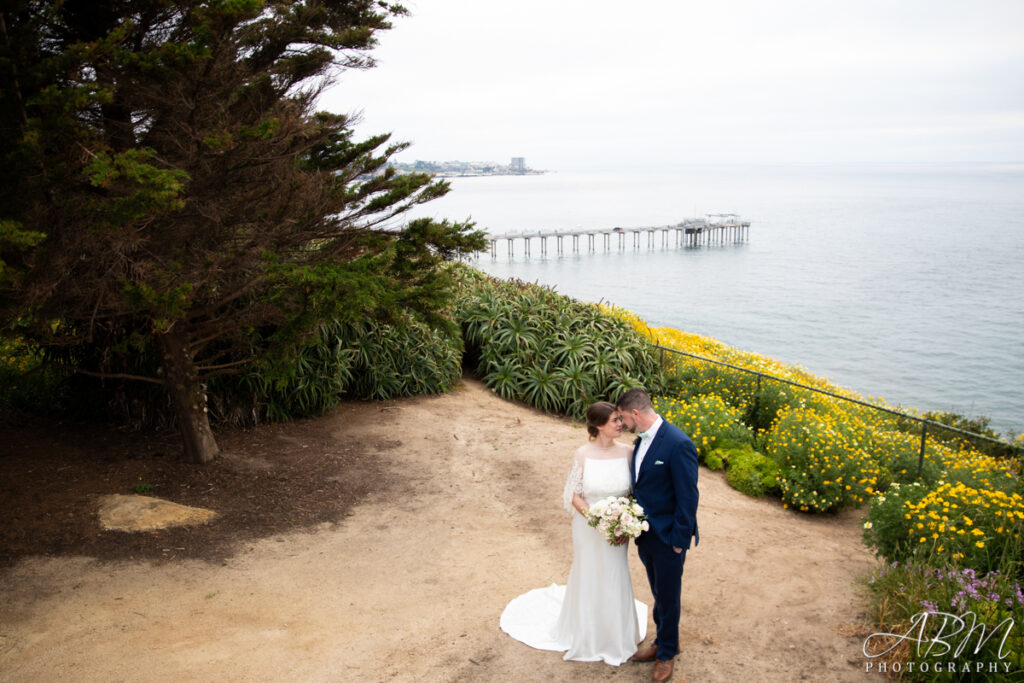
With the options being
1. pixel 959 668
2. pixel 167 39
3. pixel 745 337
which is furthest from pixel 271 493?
pixel 745 337

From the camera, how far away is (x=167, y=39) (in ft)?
24.4

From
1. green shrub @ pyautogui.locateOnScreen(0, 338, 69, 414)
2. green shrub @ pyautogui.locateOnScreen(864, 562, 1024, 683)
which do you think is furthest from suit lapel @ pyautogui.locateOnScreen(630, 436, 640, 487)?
green shrub @ pyautogui.locateOnScreen(0, 338, 69, 414)

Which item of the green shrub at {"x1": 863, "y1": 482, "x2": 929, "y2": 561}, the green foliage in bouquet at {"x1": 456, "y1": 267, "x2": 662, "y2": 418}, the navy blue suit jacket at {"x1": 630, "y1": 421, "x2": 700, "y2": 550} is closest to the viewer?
the navy blue suit jacket at {"x1": 630, "y1": 421, "x2": 700, "y2": 550}

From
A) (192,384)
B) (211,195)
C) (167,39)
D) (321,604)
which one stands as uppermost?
(167,39)

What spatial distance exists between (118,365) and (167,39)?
4079 mm

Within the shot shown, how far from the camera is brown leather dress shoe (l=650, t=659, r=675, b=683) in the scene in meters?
4.66

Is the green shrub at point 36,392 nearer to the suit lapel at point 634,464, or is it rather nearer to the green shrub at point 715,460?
the suit lapel at point 634,464

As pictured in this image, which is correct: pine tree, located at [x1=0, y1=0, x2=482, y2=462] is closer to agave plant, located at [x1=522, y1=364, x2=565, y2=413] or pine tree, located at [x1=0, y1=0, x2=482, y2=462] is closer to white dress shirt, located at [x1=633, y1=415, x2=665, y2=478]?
white dress shirt, located at [x1=633, y1=415, x2=665, y2=478]

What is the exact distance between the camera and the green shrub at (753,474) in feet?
29.3

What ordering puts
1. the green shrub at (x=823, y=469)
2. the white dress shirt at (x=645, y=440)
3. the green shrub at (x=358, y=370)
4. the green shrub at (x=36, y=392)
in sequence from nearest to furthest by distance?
the white dress shirt at (x=645, y=440) < the green shrub at (x=823, y=469) < the green shrub at (x=36, y=392) < the green shrub at (x=358, y=370)

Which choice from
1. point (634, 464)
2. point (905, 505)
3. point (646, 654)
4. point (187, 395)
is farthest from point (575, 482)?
point (187, 395)

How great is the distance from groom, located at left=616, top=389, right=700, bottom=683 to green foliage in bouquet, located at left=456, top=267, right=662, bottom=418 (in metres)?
7.48

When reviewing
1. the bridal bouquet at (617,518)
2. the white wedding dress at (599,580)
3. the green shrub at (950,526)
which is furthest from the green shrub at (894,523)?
the bridal bouquet at (617,518)

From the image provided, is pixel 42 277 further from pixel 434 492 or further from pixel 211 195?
pixel 434 492
